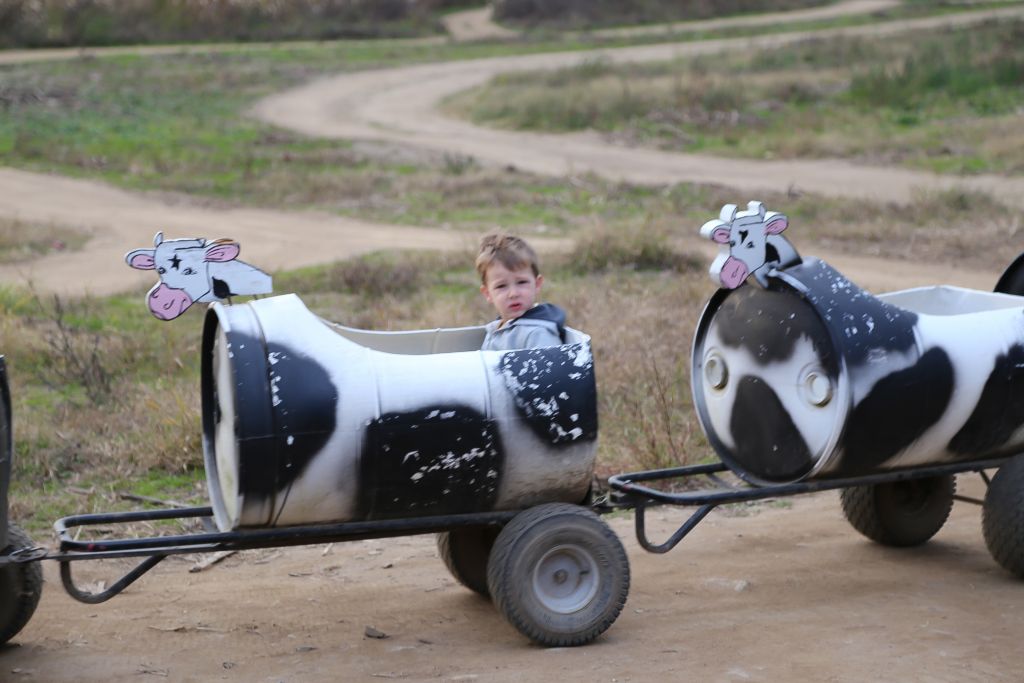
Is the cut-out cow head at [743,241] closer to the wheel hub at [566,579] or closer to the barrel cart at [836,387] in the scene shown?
the barrel cart at [836,387]

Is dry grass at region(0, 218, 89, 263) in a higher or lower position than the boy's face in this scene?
higher

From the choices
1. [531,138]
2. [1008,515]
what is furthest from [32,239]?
[1008,515]

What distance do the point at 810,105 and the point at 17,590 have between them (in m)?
21.1

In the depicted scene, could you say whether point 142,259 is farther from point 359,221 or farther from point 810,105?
point 810,105

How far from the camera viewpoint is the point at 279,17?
4303 centimetres

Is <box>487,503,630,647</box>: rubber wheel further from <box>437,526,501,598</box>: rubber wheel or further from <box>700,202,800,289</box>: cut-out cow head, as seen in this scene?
<box>700,202,800,289</box>: cut-out cow head

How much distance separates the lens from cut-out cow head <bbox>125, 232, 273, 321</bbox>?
4402mm

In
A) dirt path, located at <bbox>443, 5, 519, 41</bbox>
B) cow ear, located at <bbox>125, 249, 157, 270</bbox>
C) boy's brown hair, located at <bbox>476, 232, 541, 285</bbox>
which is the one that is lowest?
boy's brown hair, located at <bbox>476, 232, 541, 285</bbox>

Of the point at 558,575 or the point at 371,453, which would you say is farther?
the point at 558,575

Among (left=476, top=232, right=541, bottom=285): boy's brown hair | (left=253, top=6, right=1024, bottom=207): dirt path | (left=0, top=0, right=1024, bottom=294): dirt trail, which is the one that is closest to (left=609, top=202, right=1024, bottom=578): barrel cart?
(left=476, top=232, right=541, bottom=285): boy's brown hair

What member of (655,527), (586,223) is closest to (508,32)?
(586,223)

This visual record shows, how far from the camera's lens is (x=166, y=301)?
Answer: 14.4 ft

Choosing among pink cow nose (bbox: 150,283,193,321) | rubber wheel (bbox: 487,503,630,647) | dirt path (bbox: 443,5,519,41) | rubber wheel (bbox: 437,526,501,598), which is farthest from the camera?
dirt path (bbox: 443,5,519,41)

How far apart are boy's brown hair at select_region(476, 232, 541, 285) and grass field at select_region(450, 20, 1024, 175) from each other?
1372cm
